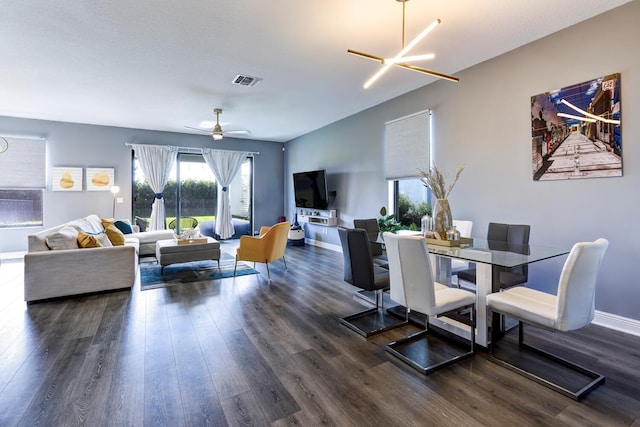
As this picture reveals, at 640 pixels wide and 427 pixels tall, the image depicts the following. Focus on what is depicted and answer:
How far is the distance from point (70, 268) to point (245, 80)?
337 cm

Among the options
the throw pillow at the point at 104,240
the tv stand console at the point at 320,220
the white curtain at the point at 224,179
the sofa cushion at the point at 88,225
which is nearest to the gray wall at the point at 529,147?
the tv stand console at the point at 320,220

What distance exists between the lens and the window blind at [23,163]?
6227mm

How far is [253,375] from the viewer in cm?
217

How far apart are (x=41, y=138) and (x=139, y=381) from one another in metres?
7.00

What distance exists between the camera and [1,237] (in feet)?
20.4

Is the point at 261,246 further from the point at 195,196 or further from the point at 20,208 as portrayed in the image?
the point at 20,208

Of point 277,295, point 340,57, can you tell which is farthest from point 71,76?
point 277,295

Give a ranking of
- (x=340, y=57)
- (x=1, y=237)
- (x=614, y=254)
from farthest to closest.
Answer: (x=1, y=237)
(x=340, y=57)
(x=614, y=254)

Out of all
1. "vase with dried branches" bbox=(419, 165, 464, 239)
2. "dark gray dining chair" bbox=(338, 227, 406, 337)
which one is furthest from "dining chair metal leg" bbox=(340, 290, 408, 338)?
"vase with dried branches" bbox=(419, 165, 464, 239)

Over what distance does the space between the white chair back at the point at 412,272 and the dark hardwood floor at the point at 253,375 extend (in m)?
0.48

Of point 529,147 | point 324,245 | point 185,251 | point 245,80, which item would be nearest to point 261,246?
point 185,251

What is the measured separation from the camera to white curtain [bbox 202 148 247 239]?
8273 mm

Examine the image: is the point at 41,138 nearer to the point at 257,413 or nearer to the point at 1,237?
the point at 1,237

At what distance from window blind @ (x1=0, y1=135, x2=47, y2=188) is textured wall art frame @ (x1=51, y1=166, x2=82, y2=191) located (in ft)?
0.58
